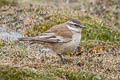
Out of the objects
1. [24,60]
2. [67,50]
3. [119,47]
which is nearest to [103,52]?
[119,47]

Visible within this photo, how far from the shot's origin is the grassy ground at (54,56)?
26.5 feet

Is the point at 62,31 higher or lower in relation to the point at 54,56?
higher

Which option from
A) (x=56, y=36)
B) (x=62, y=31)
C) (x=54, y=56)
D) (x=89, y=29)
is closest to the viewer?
(x=56, y=36)

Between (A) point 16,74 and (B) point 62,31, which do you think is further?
(B) point 62,31

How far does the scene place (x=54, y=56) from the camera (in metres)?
10.2

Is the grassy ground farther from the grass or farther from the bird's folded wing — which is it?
the bird's folded wing

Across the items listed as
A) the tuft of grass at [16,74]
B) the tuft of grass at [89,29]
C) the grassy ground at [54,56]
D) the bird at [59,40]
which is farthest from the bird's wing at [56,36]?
the tuft of grass at [89,29]

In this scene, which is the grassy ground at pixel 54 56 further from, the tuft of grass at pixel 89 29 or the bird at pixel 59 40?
the bird at pixel 59 40

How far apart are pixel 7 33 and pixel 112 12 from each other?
6.38 meters

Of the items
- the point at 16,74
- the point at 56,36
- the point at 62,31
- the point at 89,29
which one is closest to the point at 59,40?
the point at 56,36

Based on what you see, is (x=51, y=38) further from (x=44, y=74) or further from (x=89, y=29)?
(x=89, y=29)

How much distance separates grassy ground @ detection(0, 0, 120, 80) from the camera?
8078 mm

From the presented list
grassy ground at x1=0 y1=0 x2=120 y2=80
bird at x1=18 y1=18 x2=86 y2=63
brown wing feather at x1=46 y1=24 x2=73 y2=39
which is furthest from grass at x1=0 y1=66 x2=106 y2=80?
brown wing feather at x1=46 y1=24 x2=73 y2=39

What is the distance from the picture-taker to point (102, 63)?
31.6 ft
